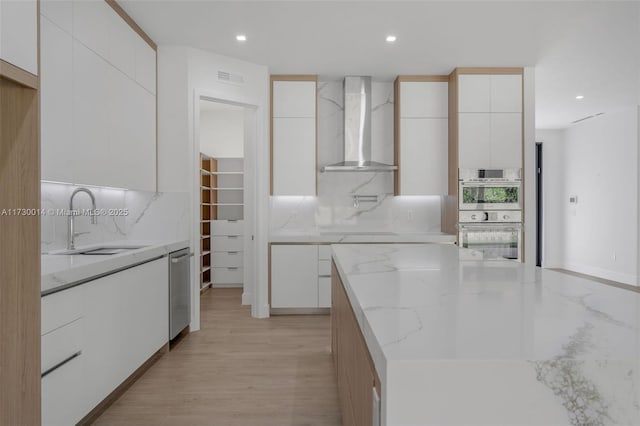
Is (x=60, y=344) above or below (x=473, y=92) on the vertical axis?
below

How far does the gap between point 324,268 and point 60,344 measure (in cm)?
275

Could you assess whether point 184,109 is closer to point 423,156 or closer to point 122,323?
point 122,323

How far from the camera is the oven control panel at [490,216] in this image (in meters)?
4.30

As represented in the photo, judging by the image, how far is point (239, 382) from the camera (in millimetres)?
2590

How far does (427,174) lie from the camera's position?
4.54 m

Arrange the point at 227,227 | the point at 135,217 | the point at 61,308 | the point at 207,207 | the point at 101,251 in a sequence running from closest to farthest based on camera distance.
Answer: the point at 61,308 < the point at 101,251 < the point at 135,217 < the point at 227,227 < the point at 207,207

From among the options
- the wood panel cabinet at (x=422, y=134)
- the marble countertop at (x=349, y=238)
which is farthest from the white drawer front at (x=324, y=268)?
the wood panel cabinet at (x=422, y=134)

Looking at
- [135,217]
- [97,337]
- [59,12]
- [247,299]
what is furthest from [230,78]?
[97,337]

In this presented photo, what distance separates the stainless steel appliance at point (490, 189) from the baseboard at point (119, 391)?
3376mm

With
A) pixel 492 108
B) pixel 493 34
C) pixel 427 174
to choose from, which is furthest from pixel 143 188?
pixel 492 108

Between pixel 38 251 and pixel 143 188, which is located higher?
pixel 143 188

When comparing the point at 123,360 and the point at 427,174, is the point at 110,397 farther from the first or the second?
the point at 427,174

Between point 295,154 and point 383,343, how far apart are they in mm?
3905

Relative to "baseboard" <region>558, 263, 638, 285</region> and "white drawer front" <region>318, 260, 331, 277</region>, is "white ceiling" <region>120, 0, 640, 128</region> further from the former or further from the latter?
"baseboard" <region>558, 263, 638, 285</region>
